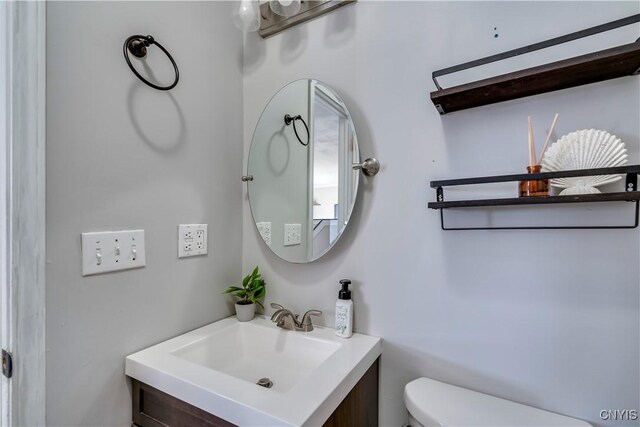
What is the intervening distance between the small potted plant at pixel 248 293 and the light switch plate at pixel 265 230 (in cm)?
12

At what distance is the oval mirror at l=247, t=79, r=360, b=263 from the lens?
1014mm

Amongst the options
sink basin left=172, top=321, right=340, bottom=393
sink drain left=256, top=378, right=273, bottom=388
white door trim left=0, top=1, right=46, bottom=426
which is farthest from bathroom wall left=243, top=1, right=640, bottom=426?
white door trim left=0, top=1, right=46, bottom=426

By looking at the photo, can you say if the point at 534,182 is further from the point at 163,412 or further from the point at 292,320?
the point at 163,412

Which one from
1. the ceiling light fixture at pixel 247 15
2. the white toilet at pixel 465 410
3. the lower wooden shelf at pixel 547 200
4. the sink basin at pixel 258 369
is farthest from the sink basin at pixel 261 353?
the ceiling light fixture at pixel 247 15

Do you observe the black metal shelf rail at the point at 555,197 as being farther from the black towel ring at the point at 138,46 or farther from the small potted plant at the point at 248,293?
the black towel ring at the point at 138,46

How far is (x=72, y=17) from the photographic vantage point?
28.7 inches

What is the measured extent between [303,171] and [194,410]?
78 centimetres

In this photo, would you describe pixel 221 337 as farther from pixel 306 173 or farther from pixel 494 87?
pixel 494 87

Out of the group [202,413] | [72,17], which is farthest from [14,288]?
[72,17]

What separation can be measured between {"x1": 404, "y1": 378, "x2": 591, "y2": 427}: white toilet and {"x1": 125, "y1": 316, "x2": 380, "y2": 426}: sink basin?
0.53ft

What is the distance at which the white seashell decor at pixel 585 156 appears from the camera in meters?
0.64

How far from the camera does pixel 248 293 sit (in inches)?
44.5

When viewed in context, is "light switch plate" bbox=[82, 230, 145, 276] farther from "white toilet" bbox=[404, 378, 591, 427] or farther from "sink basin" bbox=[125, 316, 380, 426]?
"white toilet" bbox=[404, 378, 591, 427]

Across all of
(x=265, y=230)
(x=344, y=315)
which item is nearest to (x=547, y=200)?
(x=344, y=315)
